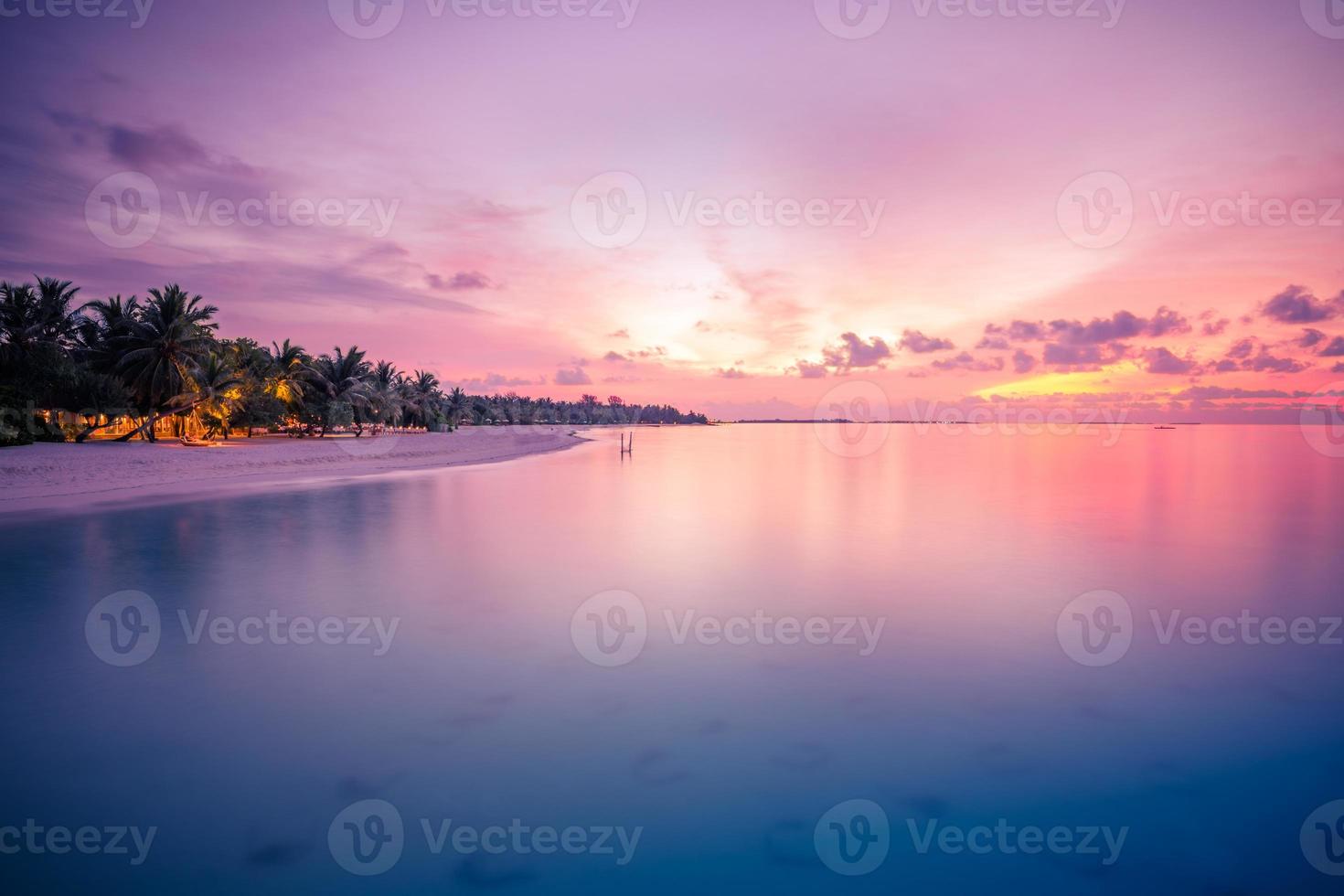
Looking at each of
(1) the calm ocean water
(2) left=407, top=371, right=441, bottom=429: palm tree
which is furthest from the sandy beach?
(2) left=407, top=371, right=441, bottom=429: palm tree

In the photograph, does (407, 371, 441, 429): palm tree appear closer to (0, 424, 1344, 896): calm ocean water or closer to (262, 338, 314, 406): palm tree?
(262, 338, 314, 406): palm tree

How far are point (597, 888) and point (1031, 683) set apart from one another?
21.5 ft

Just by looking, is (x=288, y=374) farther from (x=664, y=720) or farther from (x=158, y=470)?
(x=664, y=720)

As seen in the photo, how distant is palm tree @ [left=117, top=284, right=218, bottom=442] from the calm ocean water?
29.2 m

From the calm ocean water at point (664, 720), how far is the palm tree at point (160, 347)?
29.2m

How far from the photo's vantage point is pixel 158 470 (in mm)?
30609

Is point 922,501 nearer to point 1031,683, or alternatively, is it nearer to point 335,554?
point 1031,683

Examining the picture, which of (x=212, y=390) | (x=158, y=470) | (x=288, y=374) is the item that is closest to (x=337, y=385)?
(x=288, y=374)

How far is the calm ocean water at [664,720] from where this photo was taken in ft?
15.9

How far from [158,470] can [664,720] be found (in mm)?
35672

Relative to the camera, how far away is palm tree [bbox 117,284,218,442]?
38656 millimetres

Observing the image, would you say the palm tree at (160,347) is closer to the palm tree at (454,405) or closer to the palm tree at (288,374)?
the palm tree at (288,374)

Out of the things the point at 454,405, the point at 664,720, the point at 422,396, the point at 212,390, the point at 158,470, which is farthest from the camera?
the point at 454,405

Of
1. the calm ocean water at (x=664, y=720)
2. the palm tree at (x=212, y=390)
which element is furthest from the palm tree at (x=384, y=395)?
the calm ocean water at (x=664, y=720)
